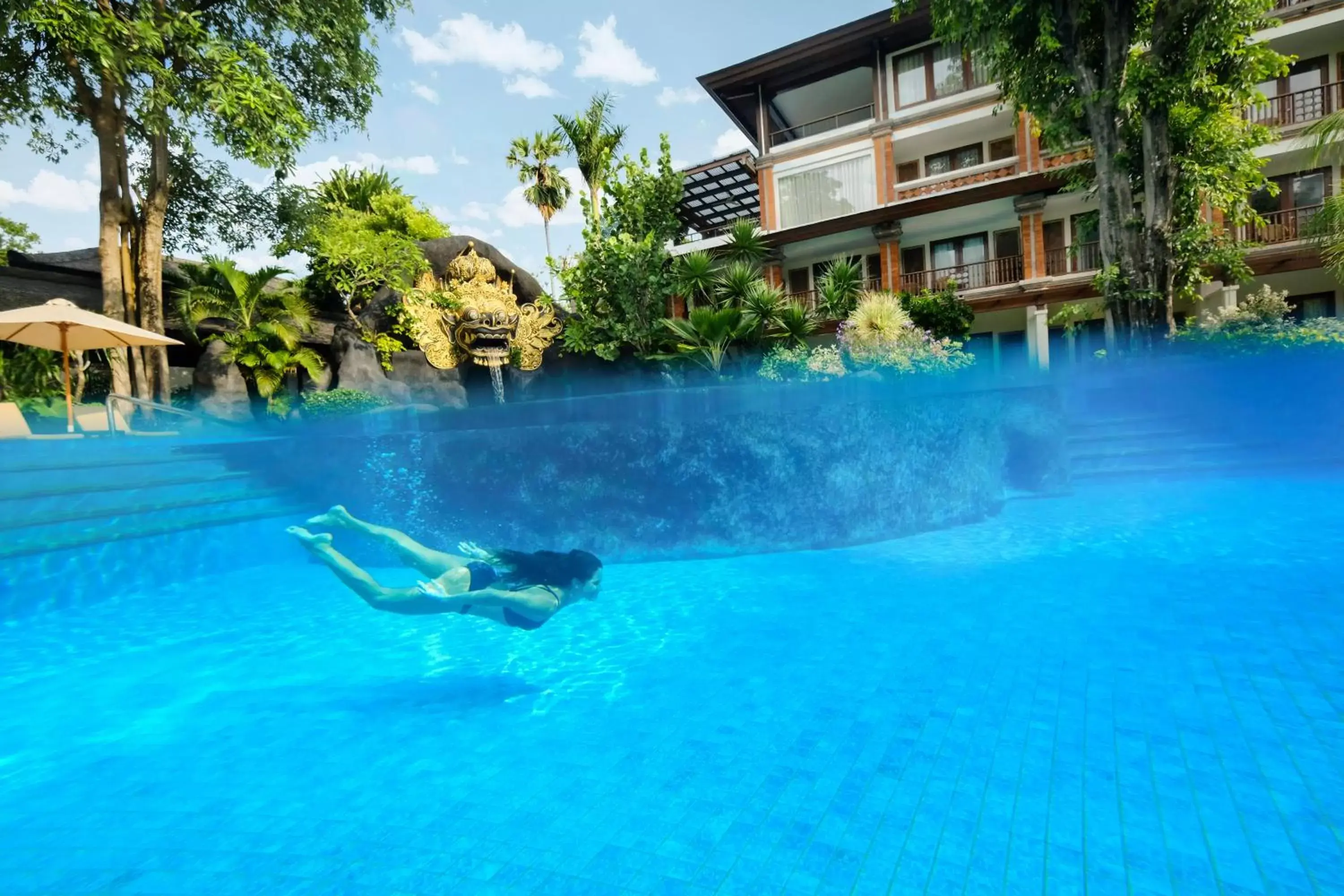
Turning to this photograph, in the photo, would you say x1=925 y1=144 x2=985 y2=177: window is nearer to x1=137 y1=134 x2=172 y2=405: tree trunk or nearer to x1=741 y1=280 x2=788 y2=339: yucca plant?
x1=741 y1=280 x2=788 y2=339: yucca plant

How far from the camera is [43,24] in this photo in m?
10.8

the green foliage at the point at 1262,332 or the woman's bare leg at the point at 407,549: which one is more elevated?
the green foliage at the point at 1262,332

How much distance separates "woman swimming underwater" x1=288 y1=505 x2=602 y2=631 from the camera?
405 centimetres

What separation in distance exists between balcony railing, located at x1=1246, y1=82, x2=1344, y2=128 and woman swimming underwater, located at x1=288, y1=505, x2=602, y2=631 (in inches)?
868

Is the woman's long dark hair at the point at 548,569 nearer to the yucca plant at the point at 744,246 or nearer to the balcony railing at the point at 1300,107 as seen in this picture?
the yucca plant at the point at 744,246

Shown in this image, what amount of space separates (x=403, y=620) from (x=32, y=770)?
2.85 metres

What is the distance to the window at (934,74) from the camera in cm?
2055

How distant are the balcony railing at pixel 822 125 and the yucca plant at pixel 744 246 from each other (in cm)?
486

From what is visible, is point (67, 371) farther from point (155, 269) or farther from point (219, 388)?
point (219, 388)

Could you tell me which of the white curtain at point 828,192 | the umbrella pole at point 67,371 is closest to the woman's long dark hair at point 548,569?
the umbrella pole at point 67,371

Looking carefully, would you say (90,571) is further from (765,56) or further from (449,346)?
(765,56)

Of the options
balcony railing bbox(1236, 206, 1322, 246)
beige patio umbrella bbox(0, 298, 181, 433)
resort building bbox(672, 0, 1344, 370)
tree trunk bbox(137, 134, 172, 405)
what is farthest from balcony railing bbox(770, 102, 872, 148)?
beige patio umbrella bbox(0, 298, 181, 433)

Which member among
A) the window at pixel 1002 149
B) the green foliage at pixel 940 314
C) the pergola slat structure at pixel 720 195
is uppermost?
the pergola slat structure at pixel 720 195

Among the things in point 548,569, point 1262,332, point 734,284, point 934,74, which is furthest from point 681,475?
point 934,74
